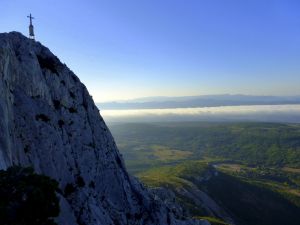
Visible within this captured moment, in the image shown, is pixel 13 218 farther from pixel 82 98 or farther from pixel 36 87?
pixel 82 98

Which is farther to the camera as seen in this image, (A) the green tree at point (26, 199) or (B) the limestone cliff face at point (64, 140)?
(B) the limestone cliff face at point (64, 140)

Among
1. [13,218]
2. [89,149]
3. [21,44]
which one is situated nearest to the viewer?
[13,218]

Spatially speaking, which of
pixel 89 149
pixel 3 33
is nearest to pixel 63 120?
pixel 89 149

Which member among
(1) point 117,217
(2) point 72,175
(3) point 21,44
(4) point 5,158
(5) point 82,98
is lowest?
(1) point 117,217

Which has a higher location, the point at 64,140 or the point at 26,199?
the point at 64,140

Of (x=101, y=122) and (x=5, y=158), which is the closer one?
(x=5, y=158)

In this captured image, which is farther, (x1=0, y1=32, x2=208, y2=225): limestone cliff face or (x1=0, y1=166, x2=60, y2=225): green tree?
(x1=0, y1=32, x2=208, y2=225): limestone cliff face

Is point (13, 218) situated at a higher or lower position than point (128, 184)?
higher

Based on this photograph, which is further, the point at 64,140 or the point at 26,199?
the point at 64,140
